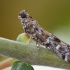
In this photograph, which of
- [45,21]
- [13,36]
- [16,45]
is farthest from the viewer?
[13,36]

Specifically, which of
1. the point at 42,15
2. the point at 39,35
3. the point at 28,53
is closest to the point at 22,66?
the point at 28,53

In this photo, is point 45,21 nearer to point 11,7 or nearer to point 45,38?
point 11,7

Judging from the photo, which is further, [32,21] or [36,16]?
[36,16]

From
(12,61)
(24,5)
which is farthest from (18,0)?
(12,61)

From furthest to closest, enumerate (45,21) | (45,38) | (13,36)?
(13,36)
(45,21)
(45,38)

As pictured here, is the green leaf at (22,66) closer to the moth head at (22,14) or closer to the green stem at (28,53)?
the green stem at (28,53)

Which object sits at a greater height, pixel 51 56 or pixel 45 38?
pixel 45 38
